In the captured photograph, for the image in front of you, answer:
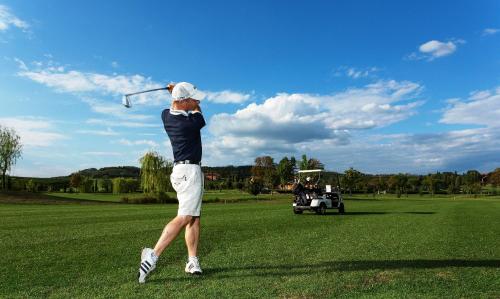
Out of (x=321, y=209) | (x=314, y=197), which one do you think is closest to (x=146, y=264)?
(x=314, y=197)

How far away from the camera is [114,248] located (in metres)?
9.41

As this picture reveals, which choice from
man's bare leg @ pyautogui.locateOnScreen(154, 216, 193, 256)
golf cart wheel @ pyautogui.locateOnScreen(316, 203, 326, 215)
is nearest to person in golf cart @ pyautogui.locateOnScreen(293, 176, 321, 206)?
golf cart wheel @ pyautogui.locateOnScreen(316, 203, 326, 215)

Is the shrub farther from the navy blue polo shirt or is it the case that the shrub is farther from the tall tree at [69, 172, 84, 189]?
the navy blue polo shirt

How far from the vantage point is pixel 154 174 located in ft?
223

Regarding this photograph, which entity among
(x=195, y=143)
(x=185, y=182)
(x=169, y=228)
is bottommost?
(x=169, y=228)

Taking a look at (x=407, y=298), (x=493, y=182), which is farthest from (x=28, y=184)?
(x=493, y=182)

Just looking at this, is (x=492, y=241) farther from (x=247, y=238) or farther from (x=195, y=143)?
(x=195, y=143)

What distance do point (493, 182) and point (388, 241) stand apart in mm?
145485

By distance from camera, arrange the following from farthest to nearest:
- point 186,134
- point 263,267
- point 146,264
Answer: point 263,267, point 186,134, point 146,264

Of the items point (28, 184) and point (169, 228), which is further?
point (28, 184)

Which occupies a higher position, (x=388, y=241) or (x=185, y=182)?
(x=185, y=182)

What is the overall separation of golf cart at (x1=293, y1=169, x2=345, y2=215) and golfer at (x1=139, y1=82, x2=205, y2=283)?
1713 cm

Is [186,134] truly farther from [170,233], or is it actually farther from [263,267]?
[263,267]

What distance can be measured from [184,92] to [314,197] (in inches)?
692
